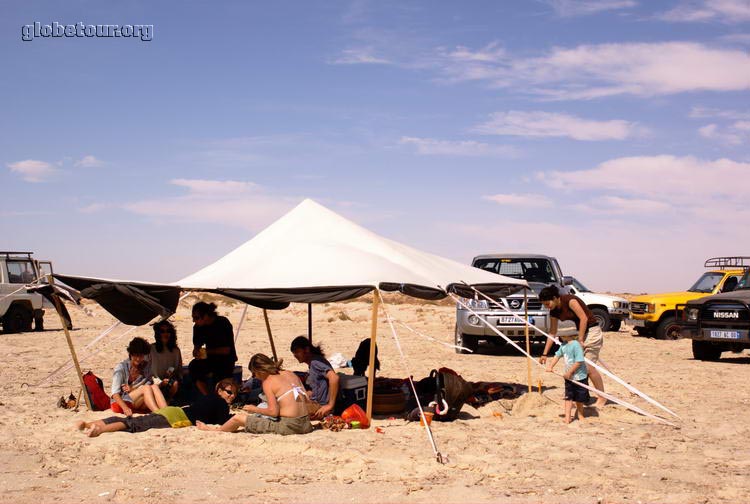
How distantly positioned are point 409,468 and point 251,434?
6.54 ft

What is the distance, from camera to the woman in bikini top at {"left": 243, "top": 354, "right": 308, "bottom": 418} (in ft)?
27.4

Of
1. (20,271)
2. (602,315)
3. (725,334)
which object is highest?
(20,271)

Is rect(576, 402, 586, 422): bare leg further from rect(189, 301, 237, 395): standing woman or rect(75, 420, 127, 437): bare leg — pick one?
rect(75, 420, 127, 437): bare leg

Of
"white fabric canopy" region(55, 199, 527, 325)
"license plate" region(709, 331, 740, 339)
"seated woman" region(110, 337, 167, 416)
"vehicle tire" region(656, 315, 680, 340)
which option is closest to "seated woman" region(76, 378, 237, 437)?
"seated woman" region(110, 337, 167, 416)

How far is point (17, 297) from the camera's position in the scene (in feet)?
72.7

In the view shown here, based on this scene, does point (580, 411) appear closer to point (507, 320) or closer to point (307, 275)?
point (307, 275)

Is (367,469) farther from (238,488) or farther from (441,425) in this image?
(441,425)

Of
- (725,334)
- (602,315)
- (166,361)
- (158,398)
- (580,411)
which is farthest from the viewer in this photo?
(602,315)

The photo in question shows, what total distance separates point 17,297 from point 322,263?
15.4 m

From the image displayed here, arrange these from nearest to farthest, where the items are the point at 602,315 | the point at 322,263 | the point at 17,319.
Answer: the point at 322,263 < the point at 17,319 < the point at 602,315

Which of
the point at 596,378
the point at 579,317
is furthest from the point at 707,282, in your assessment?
the point at 579,317

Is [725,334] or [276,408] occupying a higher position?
[725,334]

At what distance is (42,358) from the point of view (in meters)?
16.2

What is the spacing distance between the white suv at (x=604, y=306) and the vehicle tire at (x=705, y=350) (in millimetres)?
5715
